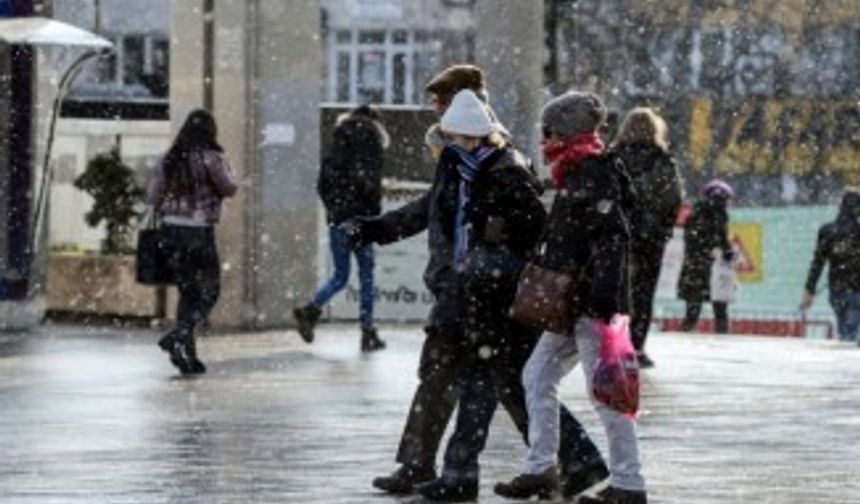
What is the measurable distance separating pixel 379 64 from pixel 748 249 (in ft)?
121

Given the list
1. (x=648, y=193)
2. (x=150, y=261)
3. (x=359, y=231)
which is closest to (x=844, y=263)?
(x=150, y=261)

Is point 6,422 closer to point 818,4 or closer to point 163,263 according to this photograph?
point 163,263

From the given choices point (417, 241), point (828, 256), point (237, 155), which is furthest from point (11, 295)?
point (828, 256)

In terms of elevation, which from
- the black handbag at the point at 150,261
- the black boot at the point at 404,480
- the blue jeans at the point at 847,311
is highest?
the black handbag at the point at 150,261

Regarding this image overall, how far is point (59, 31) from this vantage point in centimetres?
2391

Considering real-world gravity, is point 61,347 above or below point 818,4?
below

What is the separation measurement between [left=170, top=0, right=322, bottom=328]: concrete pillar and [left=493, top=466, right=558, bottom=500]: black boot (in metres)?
13.1

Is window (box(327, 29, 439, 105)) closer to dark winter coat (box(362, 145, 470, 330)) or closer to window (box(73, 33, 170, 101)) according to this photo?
window (box(73, 33, 170, 101))

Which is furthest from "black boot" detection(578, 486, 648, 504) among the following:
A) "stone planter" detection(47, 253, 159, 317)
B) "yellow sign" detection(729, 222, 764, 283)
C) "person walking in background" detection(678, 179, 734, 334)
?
"yellow sign" detection(729, 222, 764, 283)

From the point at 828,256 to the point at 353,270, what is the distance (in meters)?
4.40

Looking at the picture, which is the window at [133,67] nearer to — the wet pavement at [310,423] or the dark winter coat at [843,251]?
the dark winter coat at [843,251]

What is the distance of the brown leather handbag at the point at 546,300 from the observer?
435 inches

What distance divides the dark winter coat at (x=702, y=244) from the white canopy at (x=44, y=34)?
7596 millimetres

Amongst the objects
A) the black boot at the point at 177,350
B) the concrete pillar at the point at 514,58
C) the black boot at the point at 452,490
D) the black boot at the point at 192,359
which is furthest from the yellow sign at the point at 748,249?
the black boot at the point at 452,490
